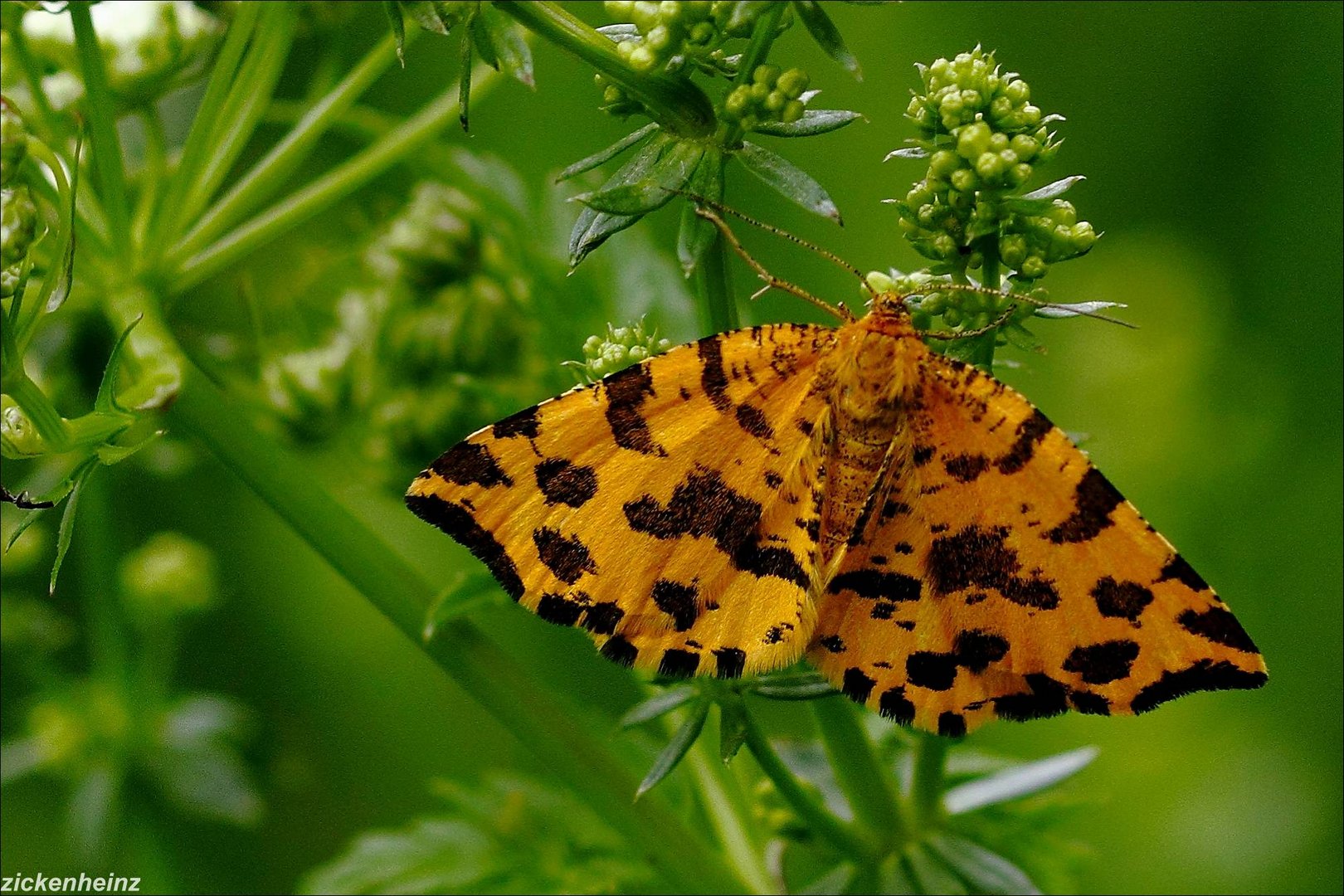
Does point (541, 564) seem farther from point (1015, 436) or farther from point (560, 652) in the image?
point (560, 652)

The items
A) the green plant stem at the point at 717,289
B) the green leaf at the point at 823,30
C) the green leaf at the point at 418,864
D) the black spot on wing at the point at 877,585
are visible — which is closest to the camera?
the green leaf at the point at 823,30

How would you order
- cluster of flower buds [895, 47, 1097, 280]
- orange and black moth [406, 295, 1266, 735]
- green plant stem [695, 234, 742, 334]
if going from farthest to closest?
orange and black moth [406, 295, 1266, 735] → green plant stem [695, 234, 742, 334] → cluster of flower buds [895, 47, 1097, 280]

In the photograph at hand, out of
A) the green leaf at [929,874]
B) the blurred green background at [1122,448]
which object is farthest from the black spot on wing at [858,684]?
the blurred green background at [1122,448]

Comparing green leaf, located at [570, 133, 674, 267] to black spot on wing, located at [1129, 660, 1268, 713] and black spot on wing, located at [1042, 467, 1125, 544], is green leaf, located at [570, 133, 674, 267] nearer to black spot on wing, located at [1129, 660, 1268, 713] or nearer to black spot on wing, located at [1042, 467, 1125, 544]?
black spot on wing, located at [1042, 467, 1125, 544]

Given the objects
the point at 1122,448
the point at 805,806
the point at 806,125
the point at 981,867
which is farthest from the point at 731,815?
the point at 1122,448

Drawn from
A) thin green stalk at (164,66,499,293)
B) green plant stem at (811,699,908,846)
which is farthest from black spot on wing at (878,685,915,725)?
thin green stalk at (164,66,499,293)

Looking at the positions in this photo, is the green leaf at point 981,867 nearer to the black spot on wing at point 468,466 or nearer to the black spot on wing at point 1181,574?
the black spot on wing at point 1181,574
